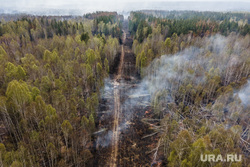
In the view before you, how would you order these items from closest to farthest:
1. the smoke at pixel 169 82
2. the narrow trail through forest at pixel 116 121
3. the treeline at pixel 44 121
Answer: the treeline at pixel 44 121 < the narrow trail through forest at pixel 116 121 < the smoke at pixel 169 82

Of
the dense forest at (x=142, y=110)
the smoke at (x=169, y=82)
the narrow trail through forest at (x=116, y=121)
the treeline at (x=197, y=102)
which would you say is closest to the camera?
the treeline at (x=197, y=102)

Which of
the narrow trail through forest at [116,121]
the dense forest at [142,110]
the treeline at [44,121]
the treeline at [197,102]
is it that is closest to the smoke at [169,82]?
the treeline at [197,102]

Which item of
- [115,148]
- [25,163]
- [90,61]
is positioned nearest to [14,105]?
[25,163]

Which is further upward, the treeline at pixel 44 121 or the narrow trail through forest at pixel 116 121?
the treeline at pixel 44 121

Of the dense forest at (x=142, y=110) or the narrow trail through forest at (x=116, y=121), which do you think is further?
the narrow trail through forest at (x=116, y=121)

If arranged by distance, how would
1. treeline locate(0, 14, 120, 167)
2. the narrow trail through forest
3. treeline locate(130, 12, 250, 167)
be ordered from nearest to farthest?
treeline locate(130, 12, 250, 167) < treeline locate(0, 14, 120, 167) < the narrow trail through forest

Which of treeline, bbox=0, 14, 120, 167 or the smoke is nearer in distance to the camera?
treeline, bbox=0, 14, 120, 167

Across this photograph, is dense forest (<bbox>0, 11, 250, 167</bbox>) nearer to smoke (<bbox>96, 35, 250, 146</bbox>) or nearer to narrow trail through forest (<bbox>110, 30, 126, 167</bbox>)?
smoke (<bbox>96, 35, 250, 146</bbox>)

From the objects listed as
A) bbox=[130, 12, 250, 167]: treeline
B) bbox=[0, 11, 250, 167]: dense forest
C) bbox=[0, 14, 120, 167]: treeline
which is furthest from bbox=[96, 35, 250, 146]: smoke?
bbox=[0, 14, 120, 167]: treeline

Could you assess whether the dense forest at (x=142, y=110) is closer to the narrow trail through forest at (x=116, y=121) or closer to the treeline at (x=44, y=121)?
the treeline at (x=44, y=121)
